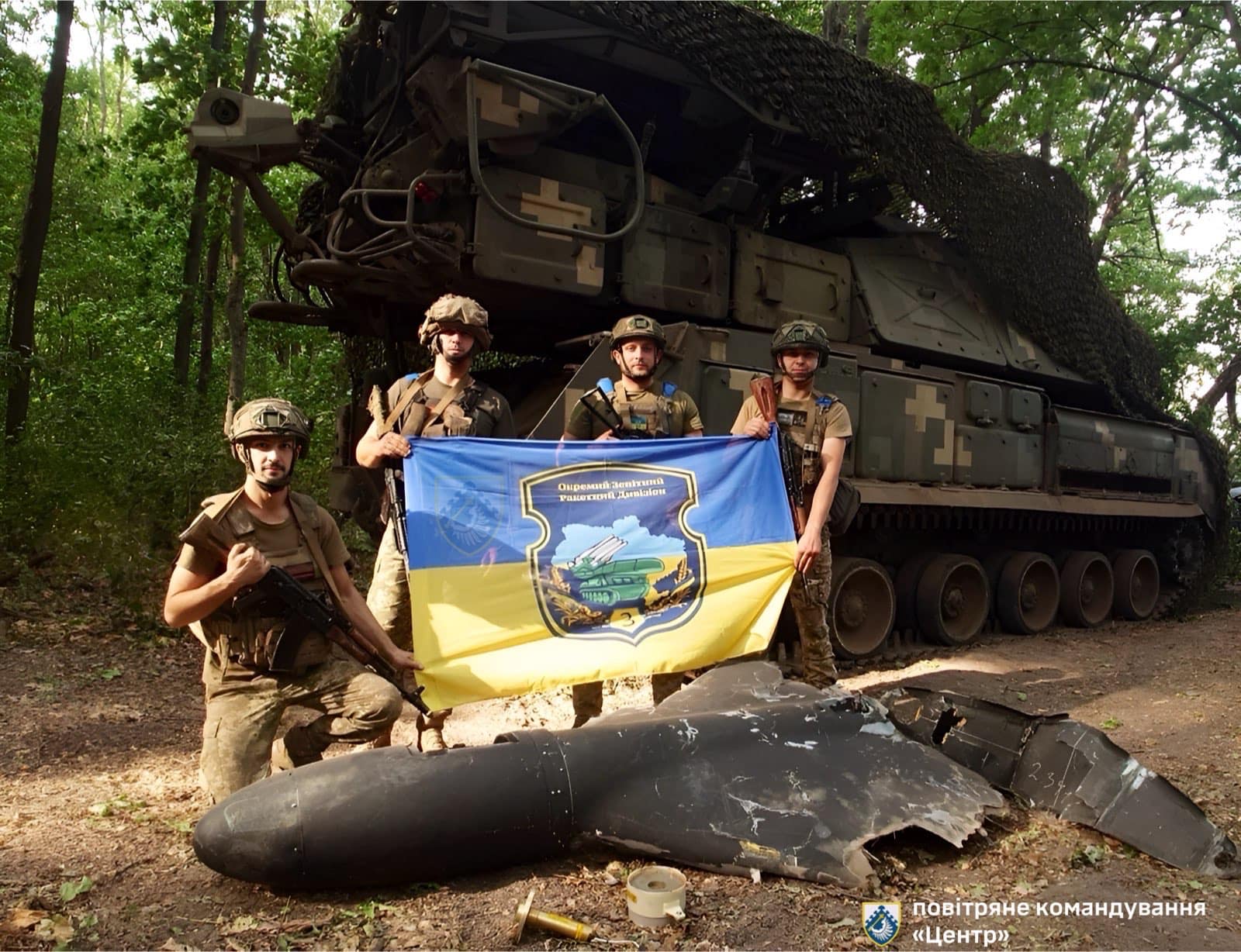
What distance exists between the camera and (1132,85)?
17.4 m

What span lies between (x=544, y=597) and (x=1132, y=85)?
17776 mm

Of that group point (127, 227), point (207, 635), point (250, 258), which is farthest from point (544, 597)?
point (250, 258)

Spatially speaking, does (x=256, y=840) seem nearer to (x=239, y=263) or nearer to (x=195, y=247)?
(x=239, y=263)

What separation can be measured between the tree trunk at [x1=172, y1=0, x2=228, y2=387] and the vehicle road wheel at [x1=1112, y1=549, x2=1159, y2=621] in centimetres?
1181

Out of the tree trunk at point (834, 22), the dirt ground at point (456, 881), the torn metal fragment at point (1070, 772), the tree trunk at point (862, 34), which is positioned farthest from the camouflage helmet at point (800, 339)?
the tree trunk at point (862, 34)

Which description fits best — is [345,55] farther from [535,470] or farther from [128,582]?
[535,470]

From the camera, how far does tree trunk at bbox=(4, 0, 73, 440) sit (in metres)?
9.64

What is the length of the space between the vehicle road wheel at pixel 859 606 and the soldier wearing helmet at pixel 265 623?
15.0 ft

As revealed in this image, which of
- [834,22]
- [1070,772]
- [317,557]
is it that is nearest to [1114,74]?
[834,22]

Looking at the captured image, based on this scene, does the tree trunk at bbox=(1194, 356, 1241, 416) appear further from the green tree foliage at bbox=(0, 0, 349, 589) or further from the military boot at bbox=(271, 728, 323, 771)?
the military boot at bbox=(271, 728, 323, 771)

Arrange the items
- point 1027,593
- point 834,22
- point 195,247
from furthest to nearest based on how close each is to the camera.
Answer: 1. point 834,22
2. point 195,247
3. point 1027,593

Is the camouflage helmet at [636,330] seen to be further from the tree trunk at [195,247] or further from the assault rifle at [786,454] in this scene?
the tree trunk at [195,247]

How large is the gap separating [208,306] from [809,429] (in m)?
11.6

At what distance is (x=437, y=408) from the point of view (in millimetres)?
4656
